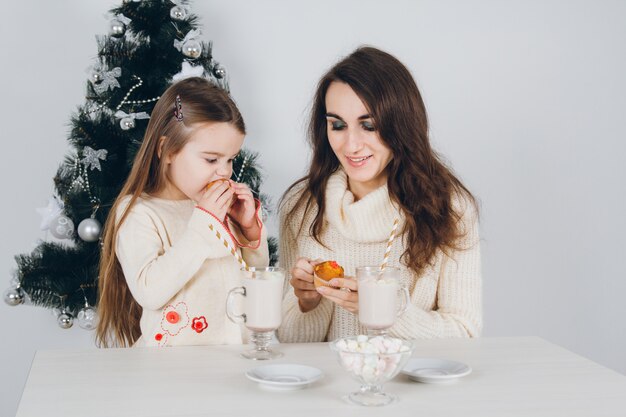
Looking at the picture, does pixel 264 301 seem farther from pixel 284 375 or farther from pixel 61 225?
pixel 61 225

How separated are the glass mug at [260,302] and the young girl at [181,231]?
0.92ft

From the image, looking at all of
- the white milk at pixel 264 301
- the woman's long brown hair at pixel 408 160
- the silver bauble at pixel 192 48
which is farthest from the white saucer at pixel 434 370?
the silver bauble at pixel 192 48

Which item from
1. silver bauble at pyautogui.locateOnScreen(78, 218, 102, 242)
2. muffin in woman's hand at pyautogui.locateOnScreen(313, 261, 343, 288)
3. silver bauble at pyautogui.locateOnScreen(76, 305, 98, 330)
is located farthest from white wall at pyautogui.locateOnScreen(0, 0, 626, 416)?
muffin in woman's hand at pyautogui.locateOnScreen(313, 261, 343, 288)

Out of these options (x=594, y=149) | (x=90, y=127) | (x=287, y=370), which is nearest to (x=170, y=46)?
(x=90, y=127)

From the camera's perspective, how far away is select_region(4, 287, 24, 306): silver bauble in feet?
8.76

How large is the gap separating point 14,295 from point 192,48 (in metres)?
1.10

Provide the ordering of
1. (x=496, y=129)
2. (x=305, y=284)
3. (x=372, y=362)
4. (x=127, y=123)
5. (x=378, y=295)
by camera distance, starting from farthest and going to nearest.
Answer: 1. (x=496, y=129)
2. (x=127, y=123)
3. (x=305, y=284)
4. (x=378, y=295)
5. (x=372, y=362)

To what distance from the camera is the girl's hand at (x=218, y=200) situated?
6.07 feet

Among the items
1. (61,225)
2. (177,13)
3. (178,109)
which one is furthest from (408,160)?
(61,225)

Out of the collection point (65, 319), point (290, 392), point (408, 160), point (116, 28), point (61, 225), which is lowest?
point (65, 319)

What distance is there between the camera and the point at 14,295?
2.67 m

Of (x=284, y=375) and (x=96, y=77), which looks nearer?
(x=284, y=375)

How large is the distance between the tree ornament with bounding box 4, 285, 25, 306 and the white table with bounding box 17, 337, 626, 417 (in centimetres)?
126

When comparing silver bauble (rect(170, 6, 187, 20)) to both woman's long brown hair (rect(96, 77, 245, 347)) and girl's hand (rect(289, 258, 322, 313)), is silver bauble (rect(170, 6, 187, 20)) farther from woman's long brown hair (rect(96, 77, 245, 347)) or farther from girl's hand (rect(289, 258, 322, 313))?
girl's hand (rect(289, 258, 322, 313))
